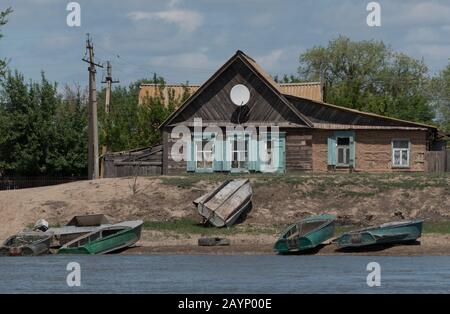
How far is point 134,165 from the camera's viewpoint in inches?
2185

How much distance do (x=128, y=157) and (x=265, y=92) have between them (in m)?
8.92

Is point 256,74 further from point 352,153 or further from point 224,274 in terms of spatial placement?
point 224,274

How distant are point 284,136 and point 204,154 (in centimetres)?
454

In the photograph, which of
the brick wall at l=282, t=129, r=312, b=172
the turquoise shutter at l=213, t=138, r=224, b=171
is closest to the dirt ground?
the turquoise shutter at l=213, t=138, r=224, b=171

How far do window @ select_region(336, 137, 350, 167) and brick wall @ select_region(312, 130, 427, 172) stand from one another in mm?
534

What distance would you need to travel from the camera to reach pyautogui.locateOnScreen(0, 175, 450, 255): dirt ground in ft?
144

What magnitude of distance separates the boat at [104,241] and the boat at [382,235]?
8485 millimetres

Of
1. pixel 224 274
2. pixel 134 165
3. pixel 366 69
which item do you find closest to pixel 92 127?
pixel 134 165

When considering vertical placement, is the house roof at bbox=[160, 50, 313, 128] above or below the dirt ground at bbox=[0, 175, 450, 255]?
above

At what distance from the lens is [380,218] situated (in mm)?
43719

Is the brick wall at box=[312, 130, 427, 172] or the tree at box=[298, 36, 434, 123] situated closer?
the brick wall at box=[312, 130, 427, 172]

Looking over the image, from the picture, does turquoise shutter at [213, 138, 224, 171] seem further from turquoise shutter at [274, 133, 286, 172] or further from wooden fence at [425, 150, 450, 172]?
wooden fence at [425, 150, 450, 172]
